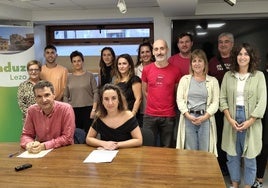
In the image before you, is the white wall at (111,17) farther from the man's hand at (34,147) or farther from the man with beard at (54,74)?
the man's hand at (34,147)

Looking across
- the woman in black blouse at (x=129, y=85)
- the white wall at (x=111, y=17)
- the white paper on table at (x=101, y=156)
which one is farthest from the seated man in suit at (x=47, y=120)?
the white wall at (x=111, y=17)

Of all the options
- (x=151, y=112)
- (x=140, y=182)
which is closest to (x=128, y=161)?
(x=140, y=182)

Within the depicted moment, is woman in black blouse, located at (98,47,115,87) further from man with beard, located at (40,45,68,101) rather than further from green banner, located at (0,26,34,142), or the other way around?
green banner, located at (0,26,34,142)

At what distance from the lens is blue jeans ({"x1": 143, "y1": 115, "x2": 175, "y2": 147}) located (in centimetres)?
319

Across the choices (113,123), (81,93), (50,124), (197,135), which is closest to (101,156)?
(113,123)

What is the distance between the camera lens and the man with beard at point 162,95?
10.4 feet

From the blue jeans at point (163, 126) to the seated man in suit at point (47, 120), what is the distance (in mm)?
1003

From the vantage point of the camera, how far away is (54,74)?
4043 mm

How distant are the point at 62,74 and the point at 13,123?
1144 millimetres

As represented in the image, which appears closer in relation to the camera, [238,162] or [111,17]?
[238,162]

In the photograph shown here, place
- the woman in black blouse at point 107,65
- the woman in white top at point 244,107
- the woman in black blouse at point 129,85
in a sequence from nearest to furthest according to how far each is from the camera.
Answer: the woman in white top at point 244,107 < the woman in black blouse at point 129,85 < the woman in black blouse at point 107,65

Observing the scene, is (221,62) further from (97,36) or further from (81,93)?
(97,36)

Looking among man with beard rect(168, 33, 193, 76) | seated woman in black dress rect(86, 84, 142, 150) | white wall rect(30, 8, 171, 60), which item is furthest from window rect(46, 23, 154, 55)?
seated woman in black dress rect(86, 84, 142, 150)

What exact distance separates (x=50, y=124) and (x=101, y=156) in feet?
2.02
